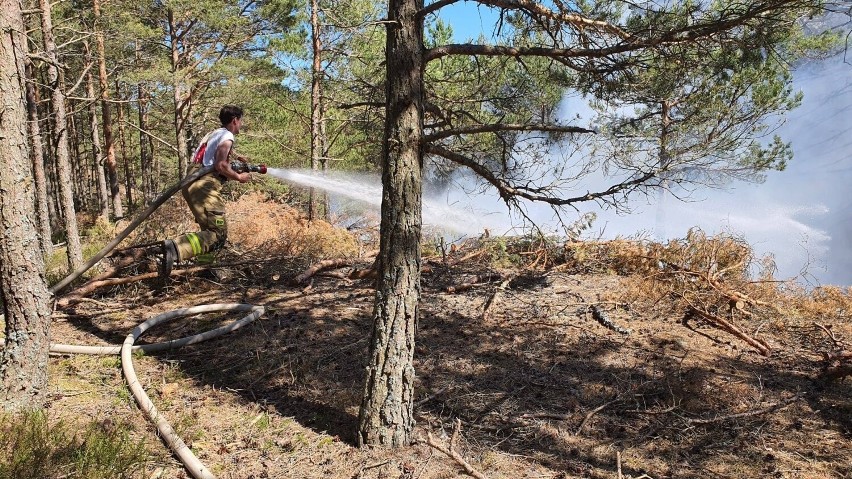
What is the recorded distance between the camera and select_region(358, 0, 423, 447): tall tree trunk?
3232 millimetres

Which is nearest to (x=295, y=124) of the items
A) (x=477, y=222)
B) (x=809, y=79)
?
(x=477, y=222)

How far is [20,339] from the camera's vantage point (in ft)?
11.6

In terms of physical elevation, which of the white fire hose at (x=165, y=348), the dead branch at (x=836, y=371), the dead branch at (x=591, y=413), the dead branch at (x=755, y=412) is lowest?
the dead branch at (x=591, y=413)

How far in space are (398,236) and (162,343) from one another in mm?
3054

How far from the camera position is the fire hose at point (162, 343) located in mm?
3248

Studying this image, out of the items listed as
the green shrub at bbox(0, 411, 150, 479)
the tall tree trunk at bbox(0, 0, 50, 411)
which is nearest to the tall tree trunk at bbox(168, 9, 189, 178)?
the tall tree trunk at bbox(0, 0, 50, 411)

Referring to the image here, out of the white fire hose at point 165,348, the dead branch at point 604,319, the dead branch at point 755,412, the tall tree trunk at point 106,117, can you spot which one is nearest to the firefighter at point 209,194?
the white fire hose at point 165,348

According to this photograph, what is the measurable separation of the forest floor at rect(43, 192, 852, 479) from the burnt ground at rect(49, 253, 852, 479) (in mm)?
16

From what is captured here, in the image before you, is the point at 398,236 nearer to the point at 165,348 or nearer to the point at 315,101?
the point at 165,348

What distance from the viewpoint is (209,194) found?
5832 millimetres

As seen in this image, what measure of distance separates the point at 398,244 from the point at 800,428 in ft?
10.9

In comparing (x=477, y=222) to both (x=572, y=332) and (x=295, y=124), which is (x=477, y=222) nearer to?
(x=572, y=332)

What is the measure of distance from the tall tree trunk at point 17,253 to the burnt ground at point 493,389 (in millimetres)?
349

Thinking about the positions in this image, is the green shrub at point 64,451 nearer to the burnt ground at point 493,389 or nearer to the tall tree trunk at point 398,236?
the burnt ground at point 493,389
